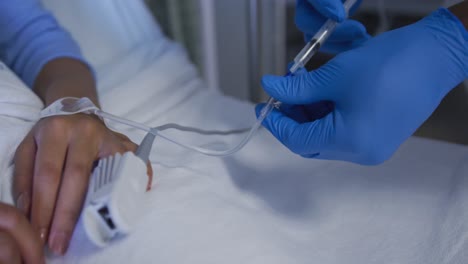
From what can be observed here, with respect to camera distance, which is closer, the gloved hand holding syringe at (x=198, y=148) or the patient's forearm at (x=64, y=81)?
the gloved hand holding syringe at (x=198, y=148)

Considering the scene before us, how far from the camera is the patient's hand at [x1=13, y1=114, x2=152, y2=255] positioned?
503 millimetres

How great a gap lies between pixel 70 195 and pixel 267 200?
0.31m

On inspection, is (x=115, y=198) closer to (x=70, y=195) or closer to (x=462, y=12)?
(x=70, y=195)

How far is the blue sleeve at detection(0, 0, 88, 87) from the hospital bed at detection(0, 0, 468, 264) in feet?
0.45

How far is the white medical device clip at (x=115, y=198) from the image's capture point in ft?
1.44

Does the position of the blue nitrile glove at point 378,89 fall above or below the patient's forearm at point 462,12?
below

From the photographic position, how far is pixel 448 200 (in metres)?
0.62

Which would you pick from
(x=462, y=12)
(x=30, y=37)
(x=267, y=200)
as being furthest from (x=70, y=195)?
(x=462, y=12)

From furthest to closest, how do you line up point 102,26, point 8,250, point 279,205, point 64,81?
point 102,26 → point 64,81 → point 279,205 → point 8,250

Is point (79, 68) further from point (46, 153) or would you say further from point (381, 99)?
point (381, 99)

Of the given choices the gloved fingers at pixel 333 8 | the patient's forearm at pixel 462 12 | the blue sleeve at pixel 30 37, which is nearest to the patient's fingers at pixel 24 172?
the blue sleeve at pixel 30 37

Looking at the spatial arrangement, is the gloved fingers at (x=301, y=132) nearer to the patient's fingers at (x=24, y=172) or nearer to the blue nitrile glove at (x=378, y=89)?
the blue nitrile glove at (x=378, y=89)

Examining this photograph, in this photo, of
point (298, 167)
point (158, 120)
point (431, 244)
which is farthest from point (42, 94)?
point (431, 244)

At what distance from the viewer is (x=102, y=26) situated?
109 cm
